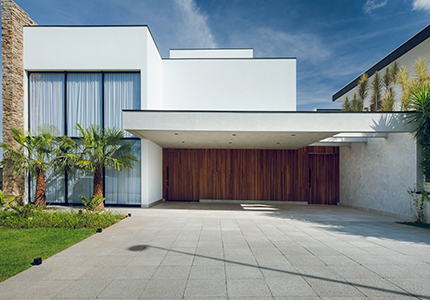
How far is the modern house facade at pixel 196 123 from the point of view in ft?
25.4

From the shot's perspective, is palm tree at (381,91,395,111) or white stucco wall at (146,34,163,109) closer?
palm tree at (381,91,395,111)

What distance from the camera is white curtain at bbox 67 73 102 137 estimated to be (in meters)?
10.1

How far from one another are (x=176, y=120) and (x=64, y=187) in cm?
627

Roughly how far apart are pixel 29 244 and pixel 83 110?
6.69m

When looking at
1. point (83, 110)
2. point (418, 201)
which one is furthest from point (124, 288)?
point (418, 201)

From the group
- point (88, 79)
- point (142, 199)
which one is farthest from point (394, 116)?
point (88, 79)

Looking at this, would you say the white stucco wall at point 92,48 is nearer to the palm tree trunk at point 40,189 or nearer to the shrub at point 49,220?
the palm tree trunk at point 40,189

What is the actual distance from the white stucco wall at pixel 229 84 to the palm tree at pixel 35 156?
543cm

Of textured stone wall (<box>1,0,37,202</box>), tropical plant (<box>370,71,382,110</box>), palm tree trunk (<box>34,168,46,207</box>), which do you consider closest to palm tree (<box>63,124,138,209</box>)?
palm tree trunk (<box>34,168,46,207</box>)

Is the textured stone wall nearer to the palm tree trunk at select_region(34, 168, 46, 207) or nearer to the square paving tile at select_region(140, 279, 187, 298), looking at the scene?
the palm tree trunk at select_region(34, 168, 46, 207)

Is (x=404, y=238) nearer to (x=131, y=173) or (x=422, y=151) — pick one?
(x=422, y=151)

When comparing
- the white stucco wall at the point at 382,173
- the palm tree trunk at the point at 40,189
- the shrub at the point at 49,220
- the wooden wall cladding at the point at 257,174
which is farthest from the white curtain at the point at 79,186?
the white stucco wall at the point at 382,173

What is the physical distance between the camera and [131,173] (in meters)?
9.84

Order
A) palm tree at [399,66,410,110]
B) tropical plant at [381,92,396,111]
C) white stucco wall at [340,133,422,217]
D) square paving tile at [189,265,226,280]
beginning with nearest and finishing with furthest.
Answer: square paving tile at [189,265,226,280] → palm tree at [399,66,410,110] → white stucco wall at [340,133,422,217] → tropical plant at [381,92,396,111]
